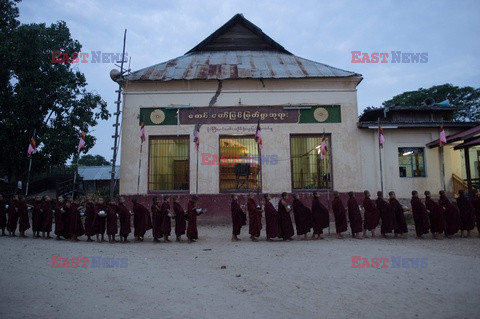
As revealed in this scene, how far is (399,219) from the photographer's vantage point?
10.5m

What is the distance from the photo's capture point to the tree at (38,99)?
58.2 ft

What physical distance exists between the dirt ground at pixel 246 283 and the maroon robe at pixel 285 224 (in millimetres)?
1372

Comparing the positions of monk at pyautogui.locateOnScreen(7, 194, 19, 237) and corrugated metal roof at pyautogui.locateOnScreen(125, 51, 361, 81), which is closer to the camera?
monk at pyautogui.locateOnScreen(7, 194, 19, 237)

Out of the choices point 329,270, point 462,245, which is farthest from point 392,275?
point 462,245

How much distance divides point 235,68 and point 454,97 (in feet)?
107

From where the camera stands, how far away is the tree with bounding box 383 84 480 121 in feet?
116

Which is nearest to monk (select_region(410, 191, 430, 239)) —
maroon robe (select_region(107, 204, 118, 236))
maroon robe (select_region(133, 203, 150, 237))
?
maroon robe (select_region(133, 203, 150, 237))

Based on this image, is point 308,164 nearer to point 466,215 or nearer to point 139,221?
point 466,215

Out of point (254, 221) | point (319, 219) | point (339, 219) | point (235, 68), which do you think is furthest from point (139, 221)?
point (235, 68)

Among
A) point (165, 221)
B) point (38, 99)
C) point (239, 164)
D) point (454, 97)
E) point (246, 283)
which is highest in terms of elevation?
point (454, 97)

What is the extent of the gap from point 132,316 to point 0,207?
10.7 metres

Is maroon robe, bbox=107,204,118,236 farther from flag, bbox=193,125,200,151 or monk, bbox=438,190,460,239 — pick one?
monk, bbox=438,190,460,239

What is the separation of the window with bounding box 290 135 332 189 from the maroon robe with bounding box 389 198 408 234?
3707 mm

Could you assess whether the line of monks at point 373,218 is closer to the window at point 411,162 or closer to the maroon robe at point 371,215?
the maroon robe at point 371,215
